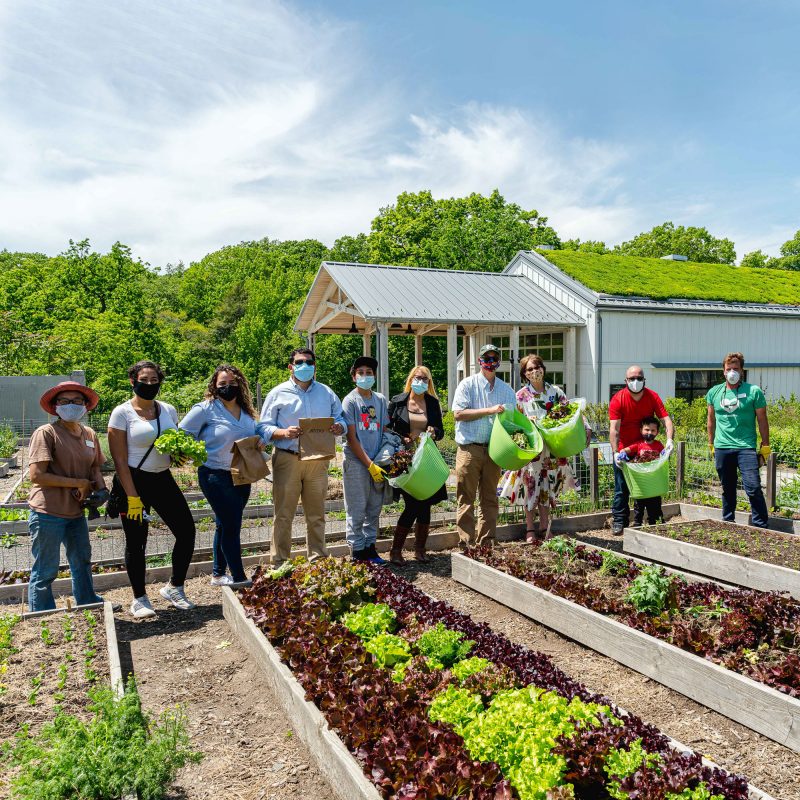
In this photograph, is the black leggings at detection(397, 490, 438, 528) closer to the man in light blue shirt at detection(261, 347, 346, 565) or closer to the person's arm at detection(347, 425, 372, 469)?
the person's arm at detection(347, 425, 372, 469)

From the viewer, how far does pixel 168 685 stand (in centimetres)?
415

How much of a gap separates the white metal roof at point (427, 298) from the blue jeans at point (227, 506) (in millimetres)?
10123

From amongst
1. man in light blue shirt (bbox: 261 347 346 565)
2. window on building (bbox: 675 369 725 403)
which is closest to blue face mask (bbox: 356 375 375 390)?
man in light blue shirt (bbox: 261 347 346 565)

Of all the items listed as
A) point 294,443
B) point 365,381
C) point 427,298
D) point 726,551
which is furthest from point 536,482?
point 427,298

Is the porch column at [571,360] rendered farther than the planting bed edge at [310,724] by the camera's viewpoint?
Yes

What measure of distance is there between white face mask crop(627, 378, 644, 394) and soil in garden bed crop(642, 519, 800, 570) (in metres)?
1.47

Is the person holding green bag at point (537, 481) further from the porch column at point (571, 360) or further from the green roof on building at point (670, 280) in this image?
the green roof on building at point (670, 280)

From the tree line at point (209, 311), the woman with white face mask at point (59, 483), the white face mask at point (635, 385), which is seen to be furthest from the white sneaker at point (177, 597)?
the tree line at point (209, 311)

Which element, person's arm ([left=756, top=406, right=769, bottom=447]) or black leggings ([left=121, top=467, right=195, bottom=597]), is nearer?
black leggings ([left=121, top=467, right=195, bottom=597])

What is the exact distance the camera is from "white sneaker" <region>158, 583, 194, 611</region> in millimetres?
5336

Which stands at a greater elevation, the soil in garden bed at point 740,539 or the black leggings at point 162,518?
the black leggings at point 162,518

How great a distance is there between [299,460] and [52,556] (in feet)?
6.51

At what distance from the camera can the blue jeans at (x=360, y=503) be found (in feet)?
19.8

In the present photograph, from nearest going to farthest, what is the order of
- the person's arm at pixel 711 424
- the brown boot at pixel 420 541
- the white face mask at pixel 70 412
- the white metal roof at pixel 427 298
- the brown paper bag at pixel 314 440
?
the white face mask at pixel 70 412 → the brown paper bag at pixel 314 440 → the brown boot at pixel 420 541 → the person's arm at pixel 711 424 → the white metal roof at pixel 427 298
